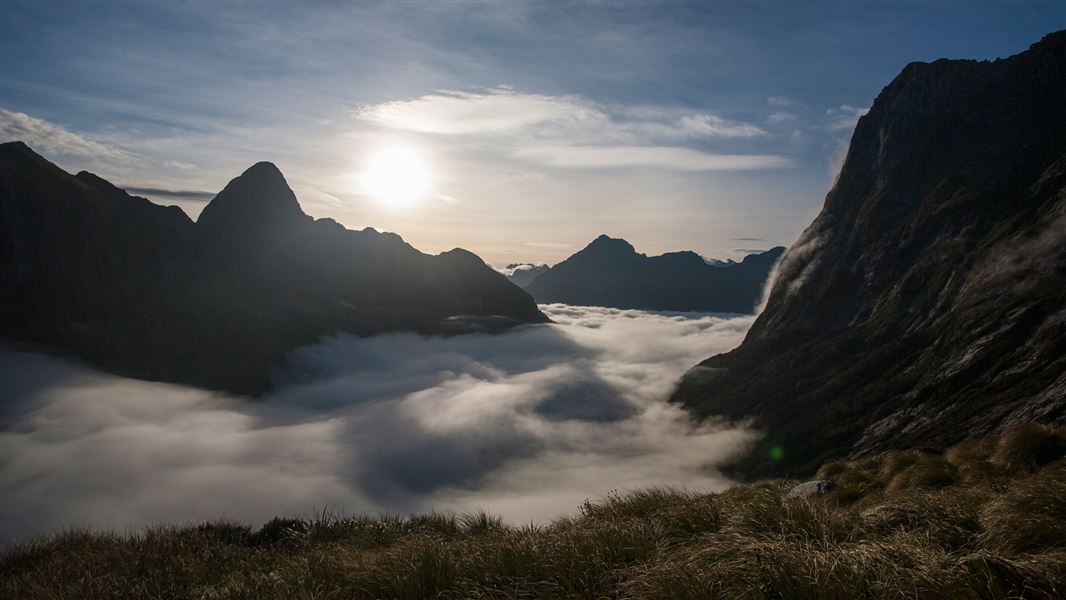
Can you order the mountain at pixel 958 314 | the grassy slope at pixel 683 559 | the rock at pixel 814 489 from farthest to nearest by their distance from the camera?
1. the mountain at pixel 958 314
2. the rock at pixel 814 489
3. the grassy slope at pixel 683 559

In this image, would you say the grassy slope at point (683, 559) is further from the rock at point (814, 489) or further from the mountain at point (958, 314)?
the mountain at point (958, 314)

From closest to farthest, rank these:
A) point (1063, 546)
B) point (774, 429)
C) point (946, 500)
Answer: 1. point (1063, 546)
2. point (946, 500)
3. point (774, 429)

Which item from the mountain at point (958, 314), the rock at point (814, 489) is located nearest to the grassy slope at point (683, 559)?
the rock at point (814, 489)

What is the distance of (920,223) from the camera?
7170 inches

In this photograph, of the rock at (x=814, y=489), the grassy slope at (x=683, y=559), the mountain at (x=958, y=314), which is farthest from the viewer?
the mountain at (x=958, y=314)

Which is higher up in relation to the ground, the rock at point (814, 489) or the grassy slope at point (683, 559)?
the grassy slope at point (683, 559)

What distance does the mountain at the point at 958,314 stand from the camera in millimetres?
106125

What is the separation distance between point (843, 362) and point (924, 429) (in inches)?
2527

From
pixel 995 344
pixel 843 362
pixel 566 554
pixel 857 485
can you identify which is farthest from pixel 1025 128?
pixel 566 554

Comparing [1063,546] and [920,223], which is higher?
[920,223]

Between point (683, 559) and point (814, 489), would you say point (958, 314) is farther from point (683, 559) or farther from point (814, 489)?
point (683, 559)

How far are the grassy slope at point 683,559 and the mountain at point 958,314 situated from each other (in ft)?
291

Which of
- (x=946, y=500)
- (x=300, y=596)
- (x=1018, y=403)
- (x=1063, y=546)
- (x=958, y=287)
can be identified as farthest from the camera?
(x=958, y=287)

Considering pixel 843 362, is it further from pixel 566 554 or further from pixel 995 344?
pixel 566 554
